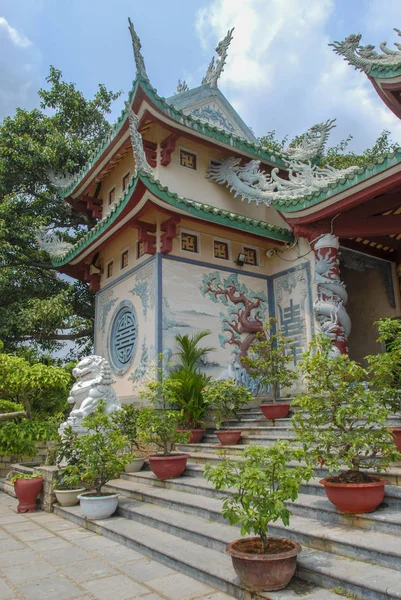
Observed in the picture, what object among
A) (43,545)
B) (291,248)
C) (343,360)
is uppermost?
(291,248)

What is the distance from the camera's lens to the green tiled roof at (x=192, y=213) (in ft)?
24.6

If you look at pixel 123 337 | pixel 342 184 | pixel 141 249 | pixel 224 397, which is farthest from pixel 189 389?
pixel 342 184

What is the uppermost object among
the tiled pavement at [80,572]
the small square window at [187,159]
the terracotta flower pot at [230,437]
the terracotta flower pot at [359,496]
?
the small square window at [187,159]

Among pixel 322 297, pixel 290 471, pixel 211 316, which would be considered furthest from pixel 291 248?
pixel 290 471

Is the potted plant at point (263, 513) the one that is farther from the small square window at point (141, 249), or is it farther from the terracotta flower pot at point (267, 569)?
the small square window at point (141, 249)

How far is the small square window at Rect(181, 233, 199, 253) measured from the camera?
871 centimetres

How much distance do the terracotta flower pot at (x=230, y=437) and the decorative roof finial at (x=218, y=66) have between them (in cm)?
813

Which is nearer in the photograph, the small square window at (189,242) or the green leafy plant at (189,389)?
the green leafy plant at (189,389)

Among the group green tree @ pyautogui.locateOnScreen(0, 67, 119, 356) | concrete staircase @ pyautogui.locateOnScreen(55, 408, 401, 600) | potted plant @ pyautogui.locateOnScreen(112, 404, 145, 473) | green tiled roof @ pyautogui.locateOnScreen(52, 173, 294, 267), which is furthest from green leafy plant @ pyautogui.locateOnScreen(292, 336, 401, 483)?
green tree @ pyautogui.locateOnScreen(0, 67, 119, 356)

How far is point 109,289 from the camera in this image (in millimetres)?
10289

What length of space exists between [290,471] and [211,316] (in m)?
5.64

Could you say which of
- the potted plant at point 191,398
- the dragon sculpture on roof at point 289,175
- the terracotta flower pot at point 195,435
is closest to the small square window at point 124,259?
the dragon sculpture on roof at point 289,175

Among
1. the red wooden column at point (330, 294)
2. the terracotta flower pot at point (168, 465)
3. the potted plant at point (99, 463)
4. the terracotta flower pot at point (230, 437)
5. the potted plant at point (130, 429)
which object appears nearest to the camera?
the potted plant at point (99, 463)

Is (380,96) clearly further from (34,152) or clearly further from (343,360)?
(34,152)
